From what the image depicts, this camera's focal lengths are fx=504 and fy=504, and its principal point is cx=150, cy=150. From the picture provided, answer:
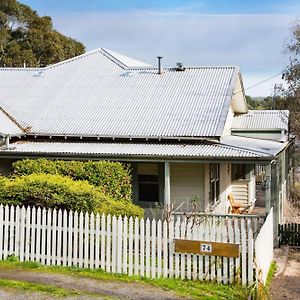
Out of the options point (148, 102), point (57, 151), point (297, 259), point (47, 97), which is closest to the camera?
point (297, 259)

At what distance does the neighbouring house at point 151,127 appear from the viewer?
17797 millimetres

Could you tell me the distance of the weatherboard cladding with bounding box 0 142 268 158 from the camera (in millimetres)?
16797

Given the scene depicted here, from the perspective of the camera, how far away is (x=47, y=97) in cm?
2302

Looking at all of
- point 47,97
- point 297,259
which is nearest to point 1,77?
point 47,97

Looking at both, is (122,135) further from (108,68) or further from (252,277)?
(252,277)

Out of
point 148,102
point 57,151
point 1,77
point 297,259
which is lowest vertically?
point 297,259

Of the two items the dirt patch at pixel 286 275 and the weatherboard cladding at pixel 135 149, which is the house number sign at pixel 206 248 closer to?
the dirt patch at pixel 286 275

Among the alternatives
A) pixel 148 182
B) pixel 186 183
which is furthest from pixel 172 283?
pixel 148 182

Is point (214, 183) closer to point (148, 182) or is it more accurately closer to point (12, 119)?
point (148, 182)

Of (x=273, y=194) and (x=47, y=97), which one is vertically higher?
(x=47, y=97)

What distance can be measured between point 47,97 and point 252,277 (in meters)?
15.2

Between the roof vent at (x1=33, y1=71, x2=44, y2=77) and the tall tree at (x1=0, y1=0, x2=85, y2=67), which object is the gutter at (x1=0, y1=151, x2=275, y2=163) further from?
the tall tree at (x1=0, y1=0, x2=85, y2=67)

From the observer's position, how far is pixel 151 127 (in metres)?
19.6

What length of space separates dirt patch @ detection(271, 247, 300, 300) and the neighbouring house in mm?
1610
